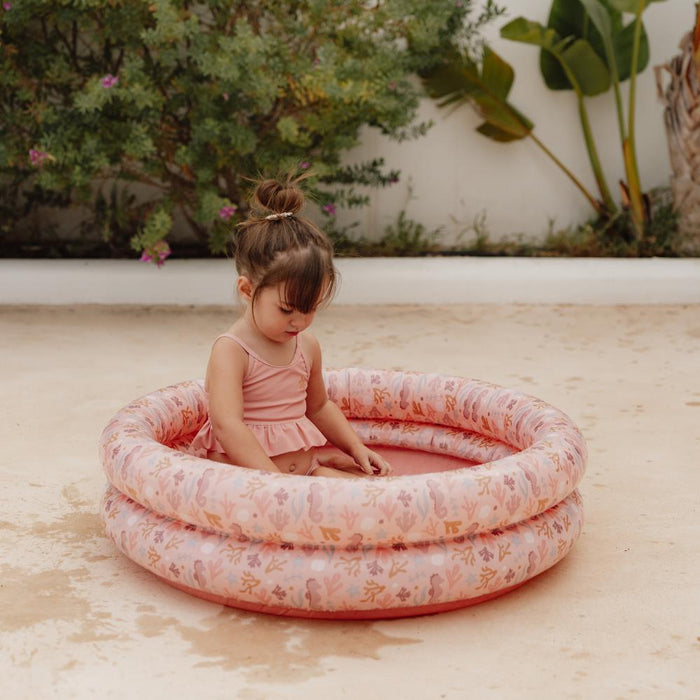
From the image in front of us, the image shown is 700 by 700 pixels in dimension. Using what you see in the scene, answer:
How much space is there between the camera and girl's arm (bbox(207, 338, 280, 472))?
8.23 ft

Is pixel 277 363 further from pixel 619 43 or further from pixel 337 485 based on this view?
pixel 619 43

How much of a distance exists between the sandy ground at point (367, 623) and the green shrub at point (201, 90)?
61.7 inches

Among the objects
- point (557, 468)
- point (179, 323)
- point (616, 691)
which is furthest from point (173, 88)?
point (616, 691)

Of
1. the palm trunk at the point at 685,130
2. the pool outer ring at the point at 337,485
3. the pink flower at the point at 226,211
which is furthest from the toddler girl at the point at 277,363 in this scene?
the palm trunk at the point at 685,130

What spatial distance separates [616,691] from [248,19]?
4672mm

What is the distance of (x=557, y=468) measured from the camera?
2.30m

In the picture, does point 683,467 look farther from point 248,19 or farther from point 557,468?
point 248,19

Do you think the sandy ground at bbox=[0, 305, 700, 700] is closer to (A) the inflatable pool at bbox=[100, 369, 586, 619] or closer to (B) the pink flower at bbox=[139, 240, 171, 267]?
(A) the inflatable pool at bbox=[100, 369, 586, 619]

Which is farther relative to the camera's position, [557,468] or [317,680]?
[557,468]

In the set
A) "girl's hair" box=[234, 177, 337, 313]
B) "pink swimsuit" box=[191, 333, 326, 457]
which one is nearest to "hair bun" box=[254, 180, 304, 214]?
"girl's hair" box=[234, 177, 337, 313]

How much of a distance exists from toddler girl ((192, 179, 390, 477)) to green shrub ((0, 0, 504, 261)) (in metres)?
2.73

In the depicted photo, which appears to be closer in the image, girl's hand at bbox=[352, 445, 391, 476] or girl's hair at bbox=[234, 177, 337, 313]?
girl's hair at bbox=[234, 177, 337, 313]

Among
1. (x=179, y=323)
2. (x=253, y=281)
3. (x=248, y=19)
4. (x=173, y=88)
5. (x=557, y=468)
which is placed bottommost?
(x=179, y=323)

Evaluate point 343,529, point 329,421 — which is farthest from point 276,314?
point 343,529
